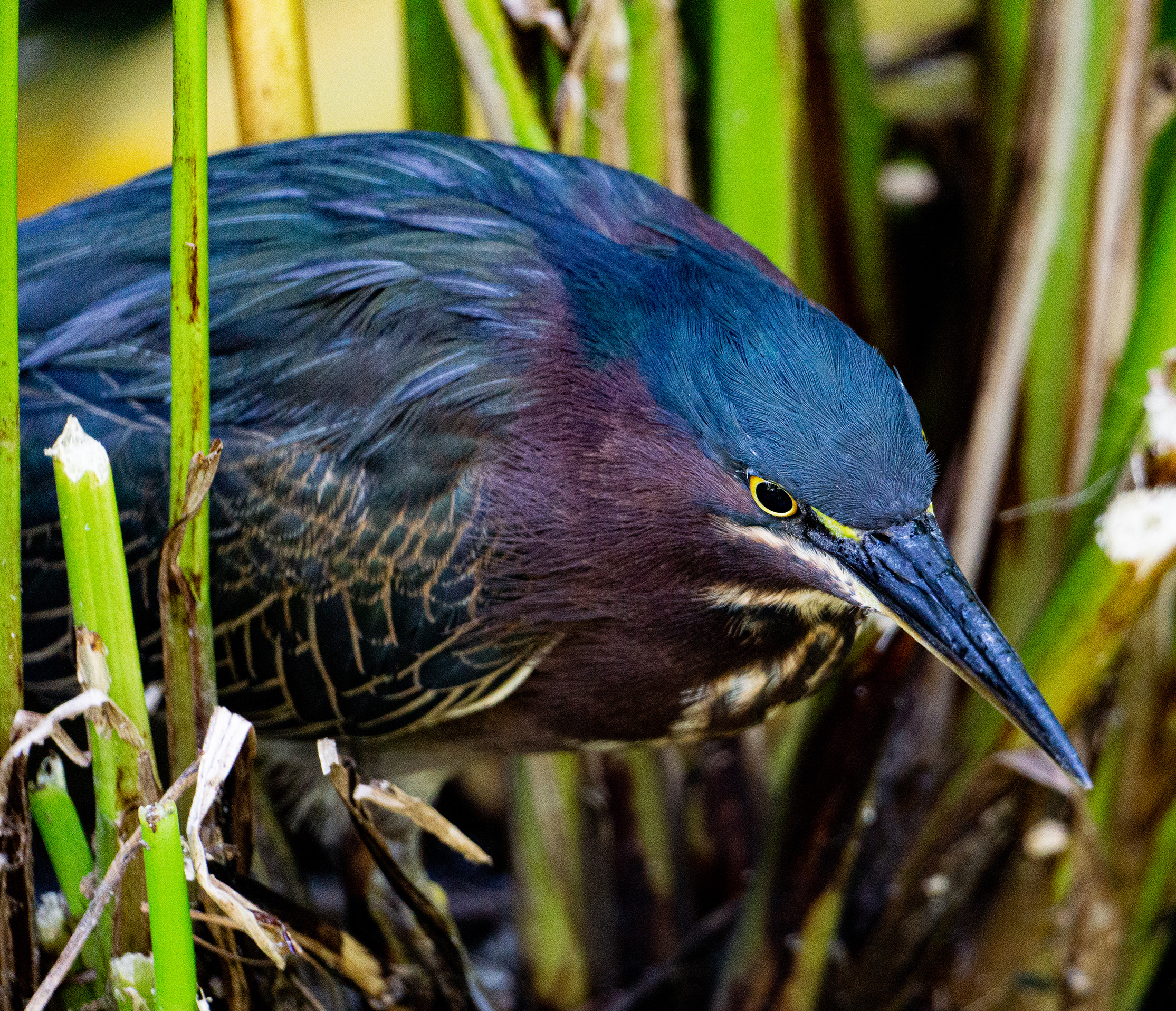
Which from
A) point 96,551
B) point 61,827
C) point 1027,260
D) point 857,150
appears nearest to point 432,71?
point 857,150

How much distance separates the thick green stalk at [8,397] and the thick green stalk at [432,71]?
38.5 inches

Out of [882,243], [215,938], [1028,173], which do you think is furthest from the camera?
[882,243]

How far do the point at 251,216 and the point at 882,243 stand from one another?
3.69 feet

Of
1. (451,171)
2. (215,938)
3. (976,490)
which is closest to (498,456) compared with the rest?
(451,171)

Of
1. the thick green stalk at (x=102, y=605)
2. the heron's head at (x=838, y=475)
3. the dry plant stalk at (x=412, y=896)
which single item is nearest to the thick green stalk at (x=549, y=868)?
the dry plant stalk at (x=412, y=896)

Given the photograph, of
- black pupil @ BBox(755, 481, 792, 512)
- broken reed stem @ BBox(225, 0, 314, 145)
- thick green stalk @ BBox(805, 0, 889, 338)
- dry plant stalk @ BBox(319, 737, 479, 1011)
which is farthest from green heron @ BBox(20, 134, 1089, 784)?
thick green stalk @ BBox(805, 0, 889, 338)

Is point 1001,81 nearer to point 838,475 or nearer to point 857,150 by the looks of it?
point 857,150

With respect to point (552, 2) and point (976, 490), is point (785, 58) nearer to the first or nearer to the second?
point (552, 2)

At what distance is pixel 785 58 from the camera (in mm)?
1907

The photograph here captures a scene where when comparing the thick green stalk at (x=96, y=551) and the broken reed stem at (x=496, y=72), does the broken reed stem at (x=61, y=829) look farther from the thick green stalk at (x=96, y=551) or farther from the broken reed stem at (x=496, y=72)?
the broken reed stem at (x=496, y=72)

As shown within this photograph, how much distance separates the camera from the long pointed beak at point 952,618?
130cm

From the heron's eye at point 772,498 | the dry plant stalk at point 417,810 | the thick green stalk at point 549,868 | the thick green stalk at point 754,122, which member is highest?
the thick green stalk at point 754,122

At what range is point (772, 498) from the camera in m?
1.35

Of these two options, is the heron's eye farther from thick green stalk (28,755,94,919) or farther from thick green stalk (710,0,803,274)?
thick green stalk (28,755,94,919)
